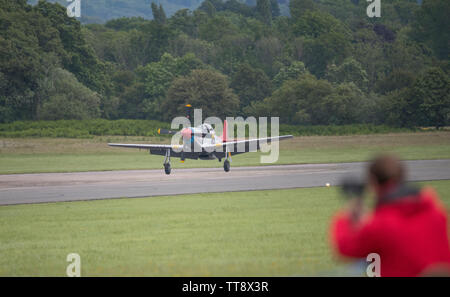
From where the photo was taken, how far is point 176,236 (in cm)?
1331

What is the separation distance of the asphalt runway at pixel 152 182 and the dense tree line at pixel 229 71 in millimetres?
41557

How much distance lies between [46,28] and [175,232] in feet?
251

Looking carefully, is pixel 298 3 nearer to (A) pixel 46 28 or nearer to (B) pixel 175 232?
(A) pixel 46 28

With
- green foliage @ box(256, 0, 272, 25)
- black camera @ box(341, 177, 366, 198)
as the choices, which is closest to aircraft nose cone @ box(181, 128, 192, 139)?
black camera @ box(341, 177, 366, 198)

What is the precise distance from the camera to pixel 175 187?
2589 centimetres

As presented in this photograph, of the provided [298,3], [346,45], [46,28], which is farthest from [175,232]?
[298,3]

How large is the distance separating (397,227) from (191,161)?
140 ft

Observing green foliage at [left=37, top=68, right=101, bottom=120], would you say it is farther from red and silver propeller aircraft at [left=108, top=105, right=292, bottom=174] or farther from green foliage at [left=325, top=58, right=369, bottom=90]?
red and silver propeller aircraft at [left=108, top=105, right=292, bottom=174]

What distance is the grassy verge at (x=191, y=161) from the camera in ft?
148

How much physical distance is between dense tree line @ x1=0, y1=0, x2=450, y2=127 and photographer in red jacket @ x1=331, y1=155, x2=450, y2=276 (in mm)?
71665

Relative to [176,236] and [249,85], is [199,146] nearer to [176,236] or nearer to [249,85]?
[176,236]

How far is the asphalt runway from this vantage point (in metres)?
23.3
